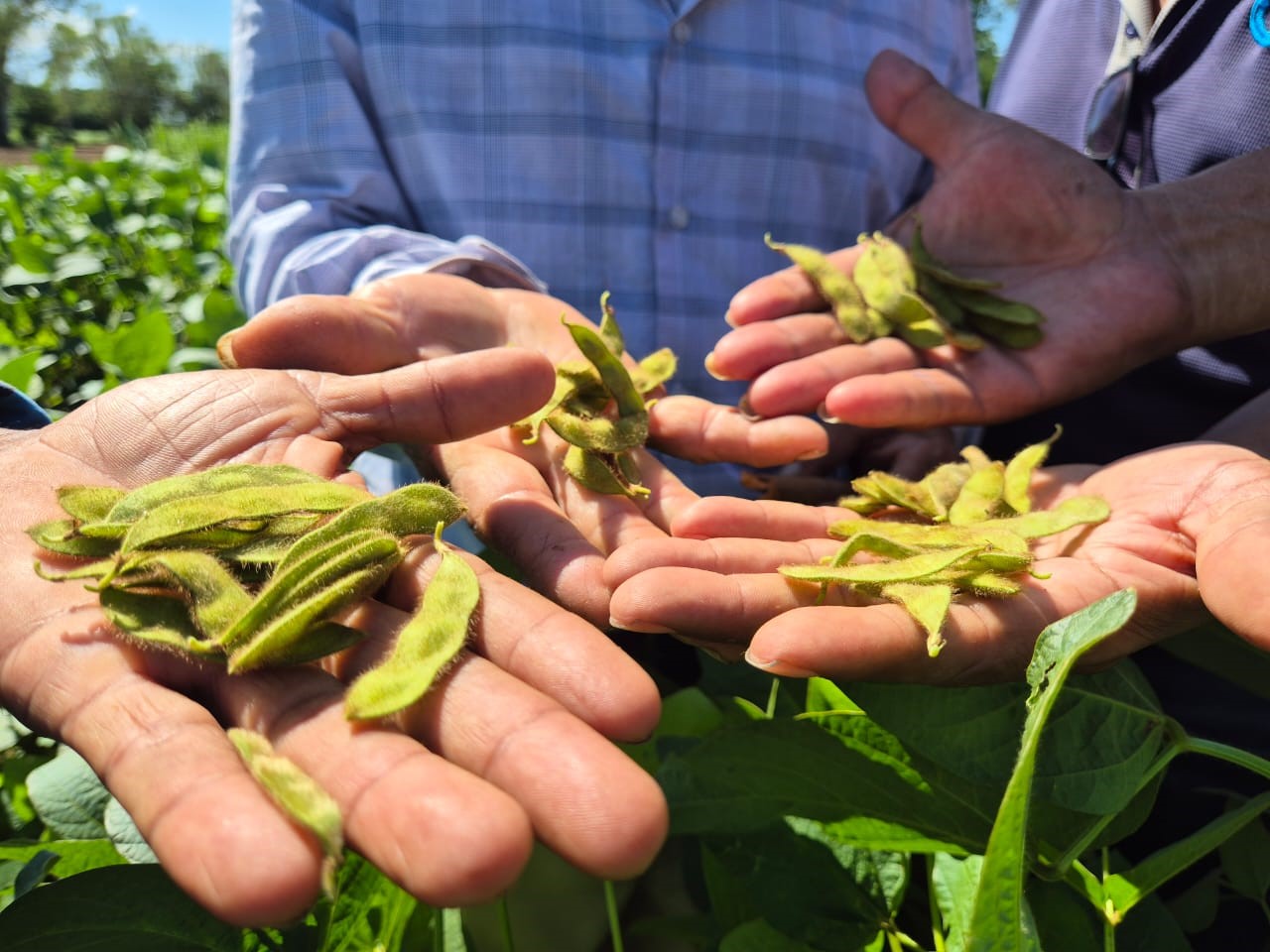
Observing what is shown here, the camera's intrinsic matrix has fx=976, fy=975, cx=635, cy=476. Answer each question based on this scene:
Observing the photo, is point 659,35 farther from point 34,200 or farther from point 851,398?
point 34,200

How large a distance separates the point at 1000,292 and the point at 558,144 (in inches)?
50.5

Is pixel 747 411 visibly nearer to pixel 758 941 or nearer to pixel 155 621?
pixel 758 941

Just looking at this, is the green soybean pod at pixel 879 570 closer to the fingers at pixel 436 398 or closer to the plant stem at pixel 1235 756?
the plant stem at pixel 1235 756

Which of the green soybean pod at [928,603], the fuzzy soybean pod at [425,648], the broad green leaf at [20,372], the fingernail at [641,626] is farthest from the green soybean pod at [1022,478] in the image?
the broad green leaf at [20,372]

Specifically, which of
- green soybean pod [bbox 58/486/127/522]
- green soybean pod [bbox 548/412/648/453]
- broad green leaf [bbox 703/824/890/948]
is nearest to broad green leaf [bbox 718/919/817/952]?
broad green leaf [bbox 703/824/890/948]

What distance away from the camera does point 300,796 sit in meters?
1.11

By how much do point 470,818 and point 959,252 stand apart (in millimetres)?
2271

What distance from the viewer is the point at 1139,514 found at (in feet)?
5.98

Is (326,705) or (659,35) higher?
(659,35)

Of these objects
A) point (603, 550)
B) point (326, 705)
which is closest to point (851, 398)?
point (603, 550)

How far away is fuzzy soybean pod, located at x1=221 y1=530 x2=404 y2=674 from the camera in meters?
1.35

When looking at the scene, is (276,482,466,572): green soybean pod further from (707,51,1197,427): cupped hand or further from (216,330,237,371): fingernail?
(707,51,1197,427): cupped hand

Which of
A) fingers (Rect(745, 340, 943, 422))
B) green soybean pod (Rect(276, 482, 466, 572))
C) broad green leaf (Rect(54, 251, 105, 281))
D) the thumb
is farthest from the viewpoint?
broad green leaf (Rect(54, 251, 105, 281))

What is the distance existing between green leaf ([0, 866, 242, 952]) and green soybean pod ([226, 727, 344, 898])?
0.75 ft
